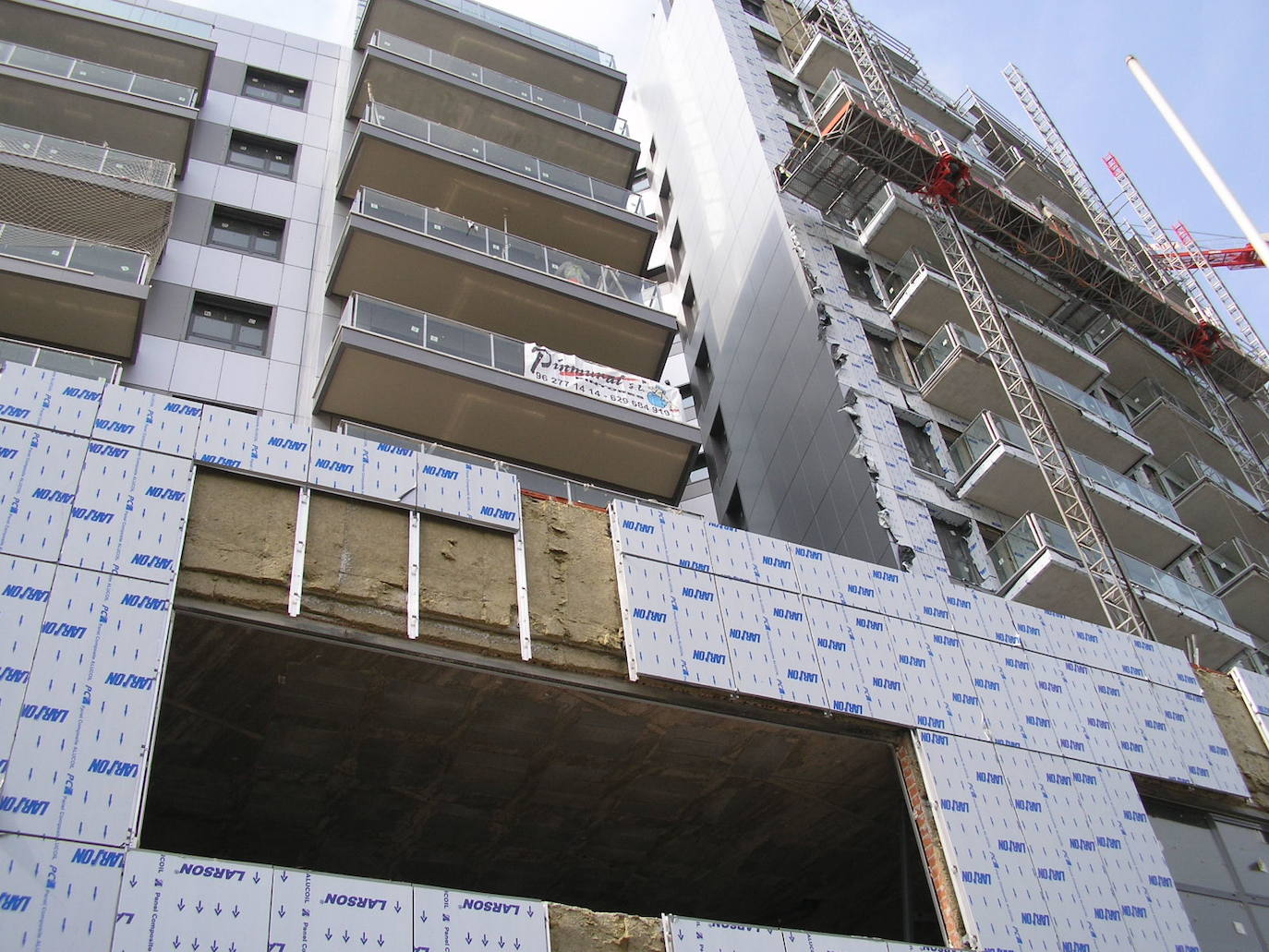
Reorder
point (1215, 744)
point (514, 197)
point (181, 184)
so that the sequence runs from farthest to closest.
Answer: point (514, 197)
point (181, 184)
point (1215, 744)

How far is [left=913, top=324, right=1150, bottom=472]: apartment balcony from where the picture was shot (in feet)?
95.3

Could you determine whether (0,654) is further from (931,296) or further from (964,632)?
(931,296)

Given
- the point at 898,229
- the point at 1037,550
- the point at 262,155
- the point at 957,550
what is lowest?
the point at 262,155

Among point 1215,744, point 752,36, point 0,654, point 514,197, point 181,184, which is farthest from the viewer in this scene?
point 752,36

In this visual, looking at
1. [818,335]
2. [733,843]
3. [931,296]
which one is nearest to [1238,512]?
[931,296]

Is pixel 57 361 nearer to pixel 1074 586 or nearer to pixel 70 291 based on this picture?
pixel 70 291

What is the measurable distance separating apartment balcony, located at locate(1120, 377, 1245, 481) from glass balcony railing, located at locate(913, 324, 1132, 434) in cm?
510

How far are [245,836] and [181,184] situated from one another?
48.6 ft

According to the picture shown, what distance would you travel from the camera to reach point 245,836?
52.4 feet

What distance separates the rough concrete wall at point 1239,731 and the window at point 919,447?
755 cm

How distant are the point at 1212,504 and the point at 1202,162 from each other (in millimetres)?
10082

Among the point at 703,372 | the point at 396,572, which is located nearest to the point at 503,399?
the point at 396,572

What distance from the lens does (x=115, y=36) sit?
86.2 feet

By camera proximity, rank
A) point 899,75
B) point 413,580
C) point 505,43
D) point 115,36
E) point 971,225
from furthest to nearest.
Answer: point 899,75 → point 971,225 → point 505,43 → point 115,36 → point 413,580
